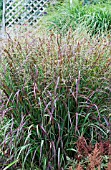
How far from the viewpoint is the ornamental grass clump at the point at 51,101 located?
81.8 inches

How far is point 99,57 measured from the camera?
7.66ft

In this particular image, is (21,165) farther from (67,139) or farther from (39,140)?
(67,139)

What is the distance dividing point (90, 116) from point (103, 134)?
0.17 metres

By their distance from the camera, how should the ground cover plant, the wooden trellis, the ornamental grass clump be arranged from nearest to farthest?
the ornamental grass clump → the ground cover plant → the wooden trellis

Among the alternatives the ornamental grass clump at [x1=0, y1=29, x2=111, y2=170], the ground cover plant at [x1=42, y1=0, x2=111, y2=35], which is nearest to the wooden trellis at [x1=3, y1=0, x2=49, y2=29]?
the ground cover plant at [x1=42, y1=0, x2=111, y2=35]

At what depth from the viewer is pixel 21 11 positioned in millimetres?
7230

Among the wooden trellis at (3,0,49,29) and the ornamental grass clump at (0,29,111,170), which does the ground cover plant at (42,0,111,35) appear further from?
the ornamental grass clump at (0,29,111,170)

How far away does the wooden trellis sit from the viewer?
23.3ft

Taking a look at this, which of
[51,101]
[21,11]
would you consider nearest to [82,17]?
[51,101]

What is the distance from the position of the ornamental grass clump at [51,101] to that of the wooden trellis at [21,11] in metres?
4.89

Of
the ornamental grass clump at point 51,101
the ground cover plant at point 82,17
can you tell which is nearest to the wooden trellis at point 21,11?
the ground cover plant at point 82,17

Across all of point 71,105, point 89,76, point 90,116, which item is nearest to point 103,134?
point 90,116

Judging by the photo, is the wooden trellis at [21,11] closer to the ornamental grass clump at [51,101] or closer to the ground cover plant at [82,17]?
the ground cover plant at [82,17]

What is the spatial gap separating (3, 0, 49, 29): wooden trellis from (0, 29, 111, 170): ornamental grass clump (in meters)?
4.89
